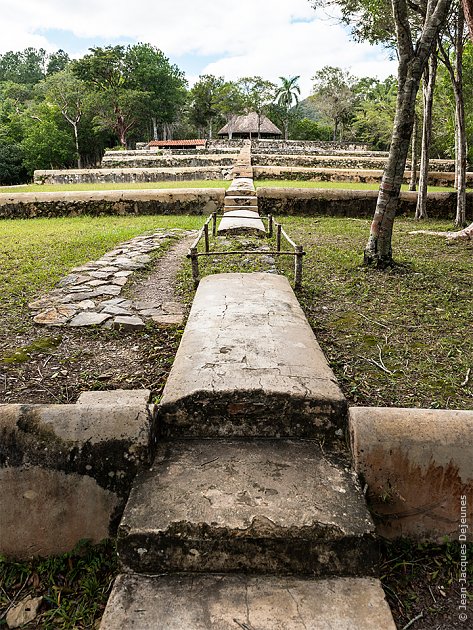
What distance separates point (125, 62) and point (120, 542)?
4528cm

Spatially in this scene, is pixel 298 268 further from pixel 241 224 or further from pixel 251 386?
pixel 241 224

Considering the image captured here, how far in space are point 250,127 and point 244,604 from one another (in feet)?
147

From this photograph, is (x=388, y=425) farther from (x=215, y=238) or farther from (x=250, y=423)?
(x=215, y=238)

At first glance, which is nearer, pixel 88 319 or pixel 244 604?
pixel 244 604

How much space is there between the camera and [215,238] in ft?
25.4

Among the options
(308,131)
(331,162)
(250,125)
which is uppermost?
(308,131)

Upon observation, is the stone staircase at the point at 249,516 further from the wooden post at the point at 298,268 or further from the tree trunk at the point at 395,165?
the tree trunk at the point at 395,165

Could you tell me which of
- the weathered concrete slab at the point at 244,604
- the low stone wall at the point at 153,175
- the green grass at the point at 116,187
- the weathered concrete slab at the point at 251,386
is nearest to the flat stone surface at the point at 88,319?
the weathered concrete slab at the point at 251,386

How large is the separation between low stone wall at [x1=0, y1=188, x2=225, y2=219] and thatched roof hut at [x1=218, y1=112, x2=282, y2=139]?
34.4 meters

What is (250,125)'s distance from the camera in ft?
139

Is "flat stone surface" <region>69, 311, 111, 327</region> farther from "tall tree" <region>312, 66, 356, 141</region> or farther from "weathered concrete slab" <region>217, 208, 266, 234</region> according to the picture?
"tall tree" <region>312, 66, 356, 141</region>

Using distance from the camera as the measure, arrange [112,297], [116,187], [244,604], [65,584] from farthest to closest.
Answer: [116,187]
[112,297]
[65,584]
[244,604]

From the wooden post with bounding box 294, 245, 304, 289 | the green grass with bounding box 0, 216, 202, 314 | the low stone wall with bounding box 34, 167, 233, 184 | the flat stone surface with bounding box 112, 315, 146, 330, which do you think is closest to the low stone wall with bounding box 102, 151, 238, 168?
the low stone wall with bounding box 34, 167, 233, 184

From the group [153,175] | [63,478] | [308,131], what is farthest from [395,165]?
[308,131]
